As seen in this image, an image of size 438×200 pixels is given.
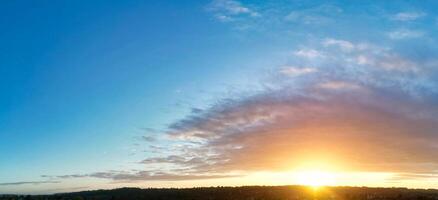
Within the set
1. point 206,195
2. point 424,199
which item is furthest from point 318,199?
point 206,195

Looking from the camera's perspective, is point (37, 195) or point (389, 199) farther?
point (37, 195)

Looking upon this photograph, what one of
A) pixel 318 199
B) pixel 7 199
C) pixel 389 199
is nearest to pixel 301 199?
pixel 318 199

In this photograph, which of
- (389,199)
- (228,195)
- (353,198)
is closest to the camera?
(389,199)

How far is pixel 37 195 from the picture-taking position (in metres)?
161

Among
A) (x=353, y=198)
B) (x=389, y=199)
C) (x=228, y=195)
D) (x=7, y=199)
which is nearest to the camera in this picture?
(x=389, y=199)

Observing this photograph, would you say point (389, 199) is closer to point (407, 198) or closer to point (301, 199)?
point (407, 198)

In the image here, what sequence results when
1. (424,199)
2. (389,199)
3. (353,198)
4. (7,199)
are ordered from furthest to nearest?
(7,199), (353,198), (389,199), (424,199)

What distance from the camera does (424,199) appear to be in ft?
350

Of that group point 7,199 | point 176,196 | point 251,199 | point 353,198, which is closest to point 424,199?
point 353,198

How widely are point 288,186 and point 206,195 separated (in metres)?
43.2

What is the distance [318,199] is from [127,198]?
55.6m

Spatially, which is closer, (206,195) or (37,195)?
(206,195)

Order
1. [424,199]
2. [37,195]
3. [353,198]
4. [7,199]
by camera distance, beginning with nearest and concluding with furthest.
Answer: [424,199] → [353,198] → [7,199] → [37,195]

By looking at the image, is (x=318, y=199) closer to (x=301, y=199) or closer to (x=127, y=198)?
(x=301, y=199)
